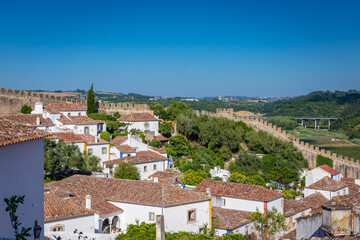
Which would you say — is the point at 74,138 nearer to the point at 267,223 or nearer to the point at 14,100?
the point at 267,223

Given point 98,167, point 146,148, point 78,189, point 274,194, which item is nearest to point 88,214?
point 78,189

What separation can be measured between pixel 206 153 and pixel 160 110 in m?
8.26

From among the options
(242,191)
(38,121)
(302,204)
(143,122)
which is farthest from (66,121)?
(302,204)

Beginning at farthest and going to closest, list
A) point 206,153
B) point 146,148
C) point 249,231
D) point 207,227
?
1. point 206,153
2. point 146,148
3. point 249,231
4. point 207,227

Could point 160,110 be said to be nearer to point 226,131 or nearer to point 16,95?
point 226,131

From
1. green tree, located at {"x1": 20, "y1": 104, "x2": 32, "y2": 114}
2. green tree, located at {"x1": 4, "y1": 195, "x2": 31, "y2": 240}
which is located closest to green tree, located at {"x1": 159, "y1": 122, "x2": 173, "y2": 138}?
green tree, located at {"x1": 20, "y1": 104, "x2": 32, "y2": 114}

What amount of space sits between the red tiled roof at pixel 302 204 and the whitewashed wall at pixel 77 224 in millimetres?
10670

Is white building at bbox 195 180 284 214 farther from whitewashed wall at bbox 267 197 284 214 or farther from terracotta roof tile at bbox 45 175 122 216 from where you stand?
terracotta roof tile at bbox 45 175 122 216

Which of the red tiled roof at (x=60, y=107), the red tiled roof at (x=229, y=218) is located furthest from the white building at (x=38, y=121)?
the red tiled roof at (x=229, y=218)

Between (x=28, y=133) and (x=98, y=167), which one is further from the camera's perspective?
(x=98, y=167)

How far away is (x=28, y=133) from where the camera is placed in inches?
291

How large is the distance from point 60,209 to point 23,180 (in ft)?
20.5

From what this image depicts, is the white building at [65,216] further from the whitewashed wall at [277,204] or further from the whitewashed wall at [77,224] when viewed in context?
the whitewashed wall at [277,204]

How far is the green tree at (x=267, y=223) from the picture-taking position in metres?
18.4
